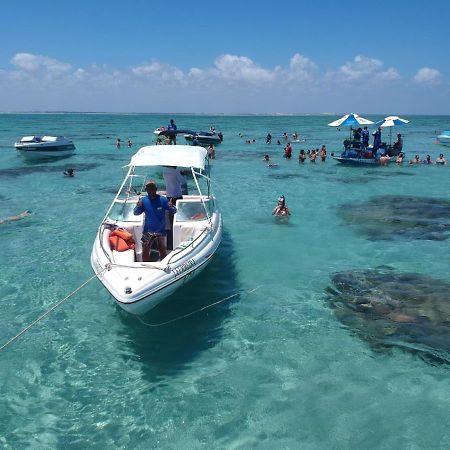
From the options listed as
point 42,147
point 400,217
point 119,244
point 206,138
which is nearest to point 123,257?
point 119,244

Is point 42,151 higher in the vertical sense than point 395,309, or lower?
higher

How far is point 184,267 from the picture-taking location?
30.5 ft

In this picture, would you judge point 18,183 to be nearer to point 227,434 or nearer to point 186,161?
point 186,161

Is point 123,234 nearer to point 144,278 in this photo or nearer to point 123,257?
point 123,257

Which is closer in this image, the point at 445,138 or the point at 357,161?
the point at 357,161

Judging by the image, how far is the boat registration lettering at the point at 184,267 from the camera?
8992mm

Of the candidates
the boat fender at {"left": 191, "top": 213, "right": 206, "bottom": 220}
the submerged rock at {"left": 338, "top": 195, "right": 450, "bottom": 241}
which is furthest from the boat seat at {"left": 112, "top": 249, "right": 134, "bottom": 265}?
the submerged rock at {"left": 338, "top": 195, "right": 450, "bottom": 241}

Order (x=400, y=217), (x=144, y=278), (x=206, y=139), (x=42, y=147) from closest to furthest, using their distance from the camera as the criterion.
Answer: (x=144, y=278)
(x=400, y=217)
(x=42, y=147)
(x=206, y=139)

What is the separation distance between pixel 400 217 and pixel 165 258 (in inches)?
536

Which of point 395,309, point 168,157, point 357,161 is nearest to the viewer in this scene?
point 395,309

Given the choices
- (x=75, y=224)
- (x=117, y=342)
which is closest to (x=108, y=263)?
(x=117, y=342)

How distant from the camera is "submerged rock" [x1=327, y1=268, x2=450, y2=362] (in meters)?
9.05

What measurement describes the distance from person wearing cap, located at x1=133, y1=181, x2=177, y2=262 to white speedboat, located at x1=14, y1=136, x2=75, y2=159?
1239 inches

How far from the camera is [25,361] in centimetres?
859
